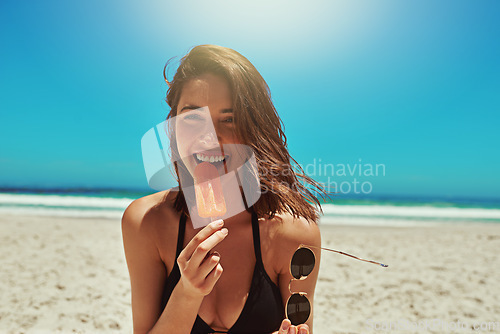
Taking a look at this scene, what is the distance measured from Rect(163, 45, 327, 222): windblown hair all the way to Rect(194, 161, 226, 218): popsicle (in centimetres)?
18

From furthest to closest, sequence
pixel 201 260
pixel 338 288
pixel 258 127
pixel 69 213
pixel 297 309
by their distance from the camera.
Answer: pixel 69 213 < pixel 338 288 < pixel 258 127 < pixel 297 309 < pixel 201 260

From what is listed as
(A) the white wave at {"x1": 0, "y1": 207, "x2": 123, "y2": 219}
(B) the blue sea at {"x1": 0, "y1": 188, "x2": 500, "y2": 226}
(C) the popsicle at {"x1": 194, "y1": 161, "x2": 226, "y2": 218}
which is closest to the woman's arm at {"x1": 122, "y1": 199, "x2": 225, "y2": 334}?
(C) the popsicle at {"x1": 194, "y1": 161, "x2": 226, "y2": 218}

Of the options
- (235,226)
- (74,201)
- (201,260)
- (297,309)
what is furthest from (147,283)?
(74,201)

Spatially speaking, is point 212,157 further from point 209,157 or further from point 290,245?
point 290,245

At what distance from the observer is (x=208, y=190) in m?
1.09

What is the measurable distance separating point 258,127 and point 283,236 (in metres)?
0.46

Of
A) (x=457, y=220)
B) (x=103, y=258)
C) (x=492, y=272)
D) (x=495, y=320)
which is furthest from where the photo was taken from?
(x=457, y=220)

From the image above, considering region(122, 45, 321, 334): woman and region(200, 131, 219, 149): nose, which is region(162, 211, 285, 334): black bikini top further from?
region(200, 131, 219, 149): nose

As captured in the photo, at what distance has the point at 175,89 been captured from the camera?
1.37 meters

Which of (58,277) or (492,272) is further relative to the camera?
(492,272)

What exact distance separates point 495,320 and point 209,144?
17.2ft

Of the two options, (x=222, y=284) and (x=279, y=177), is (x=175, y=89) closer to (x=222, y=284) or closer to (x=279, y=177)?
(x=279, y=177)

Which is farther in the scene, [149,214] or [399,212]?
[399,212]

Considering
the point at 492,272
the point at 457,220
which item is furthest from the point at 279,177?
the point at 457,220
